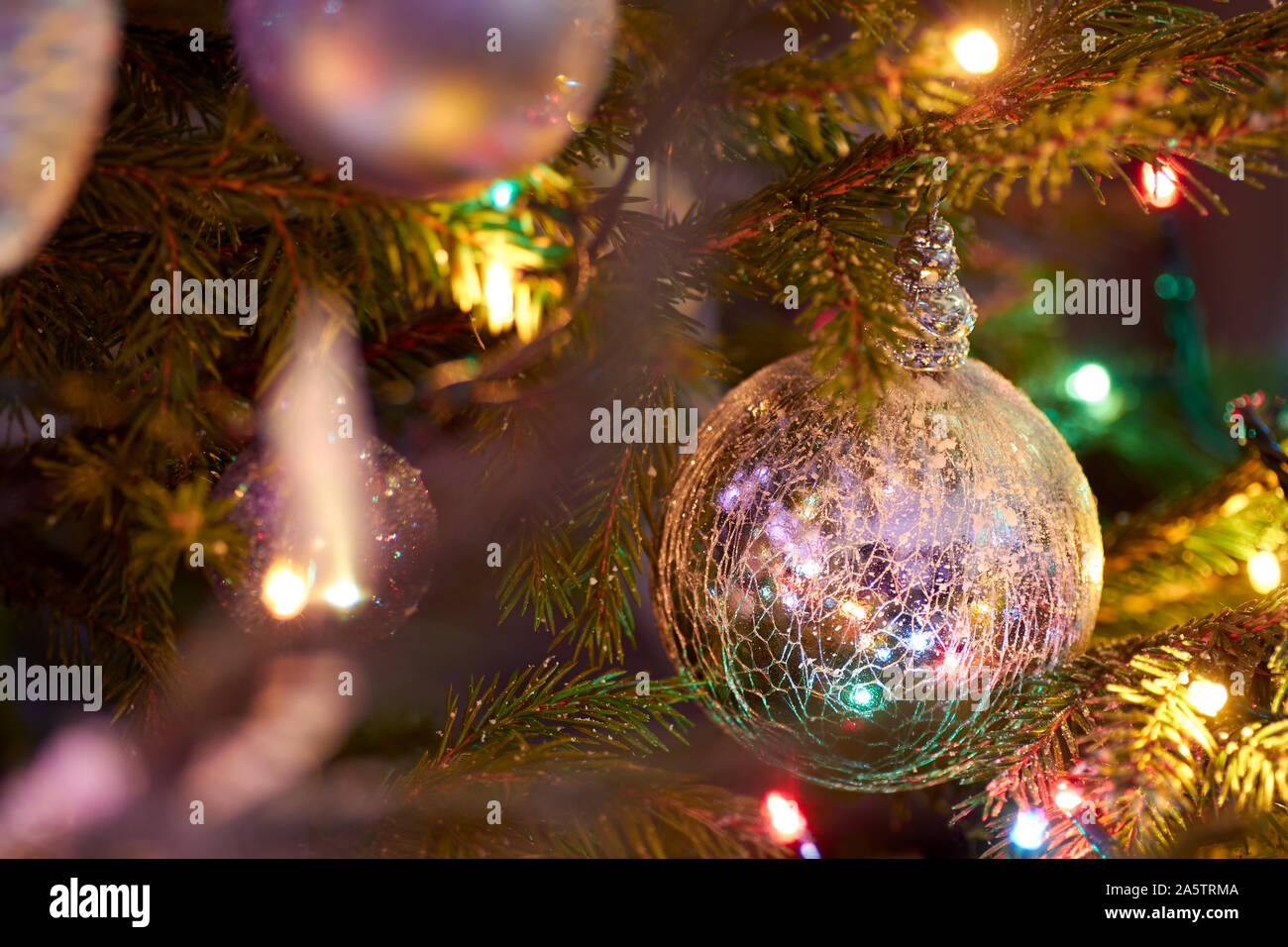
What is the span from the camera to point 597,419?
625 millimetres

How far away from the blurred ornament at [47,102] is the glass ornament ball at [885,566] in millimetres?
369

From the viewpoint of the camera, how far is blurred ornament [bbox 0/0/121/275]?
0.37m

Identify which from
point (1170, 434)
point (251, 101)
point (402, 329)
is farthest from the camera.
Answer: point (1170, 434)

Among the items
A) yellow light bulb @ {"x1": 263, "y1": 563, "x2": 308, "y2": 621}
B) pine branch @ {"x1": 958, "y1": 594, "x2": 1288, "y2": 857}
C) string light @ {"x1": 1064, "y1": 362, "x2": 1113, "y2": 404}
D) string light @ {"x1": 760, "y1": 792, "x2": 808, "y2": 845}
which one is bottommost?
string light @ {"x1": 760, "y1": 792, "x2": 808, "y2": 845}

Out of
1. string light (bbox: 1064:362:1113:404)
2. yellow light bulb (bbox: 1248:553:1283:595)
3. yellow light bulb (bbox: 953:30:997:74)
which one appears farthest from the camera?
string light (bbox: 1064:362:1113:404)

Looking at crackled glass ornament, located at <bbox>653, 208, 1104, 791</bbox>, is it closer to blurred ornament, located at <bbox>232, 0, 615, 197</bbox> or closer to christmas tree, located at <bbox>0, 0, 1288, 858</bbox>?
christmas tree, located at <bbox>0, 0, 1288, 858</bbox>

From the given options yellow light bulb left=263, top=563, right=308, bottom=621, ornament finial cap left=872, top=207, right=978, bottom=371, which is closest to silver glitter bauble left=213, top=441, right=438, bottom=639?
yellow light bulb left=263, top=563, right=308, bottom=621

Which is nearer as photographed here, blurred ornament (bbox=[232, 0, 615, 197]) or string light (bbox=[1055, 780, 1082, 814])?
blurred ornament (bbox=[232, 0, 615, 197])

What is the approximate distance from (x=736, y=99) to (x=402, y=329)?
0.29 metres

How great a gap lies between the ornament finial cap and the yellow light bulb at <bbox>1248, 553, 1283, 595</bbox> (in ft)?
1.16

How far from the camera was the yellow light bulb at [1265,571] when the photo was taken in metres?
0.66
